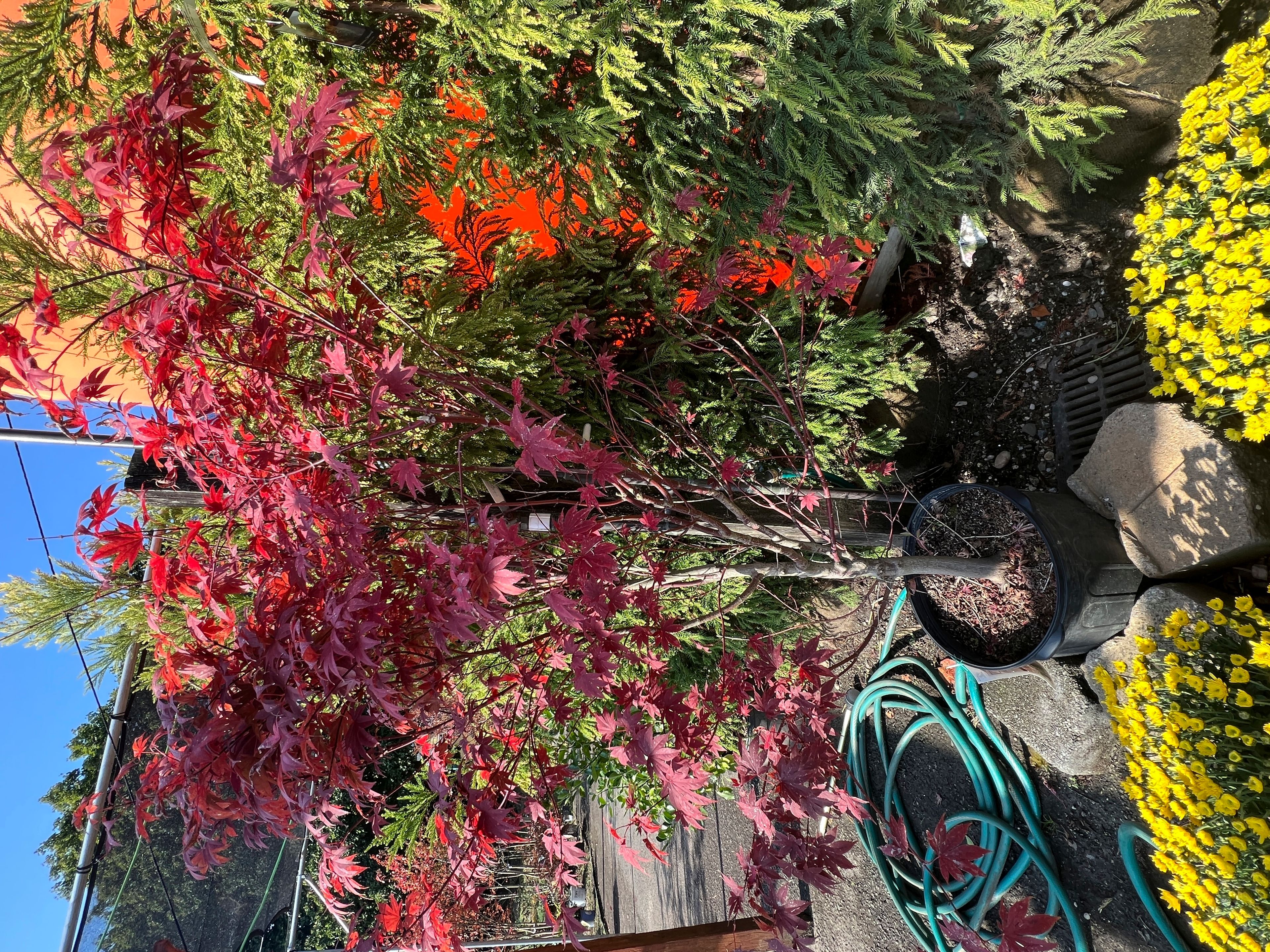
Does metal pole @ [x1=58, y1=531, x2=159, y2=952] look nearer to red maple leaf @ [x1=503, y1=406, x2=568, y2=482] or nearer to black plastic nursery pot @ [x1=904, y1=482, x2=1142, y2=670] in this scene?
red maple leaf @ [x1=503, y1=406, x2=568, y2=482]

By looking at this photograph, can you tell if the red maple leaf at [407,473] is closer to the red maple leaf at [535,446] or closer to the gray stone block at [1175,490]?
the red maple leaf at [535,446]

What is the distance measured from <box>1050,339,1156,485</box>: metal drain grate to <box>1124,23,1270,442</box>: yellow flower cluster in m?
0.43

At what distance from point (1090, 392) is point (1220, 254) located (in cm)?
95

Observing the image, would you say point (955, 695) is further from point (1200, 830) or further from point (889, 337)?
point (889, 337)

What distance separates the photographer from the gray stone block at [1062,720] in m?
2.39

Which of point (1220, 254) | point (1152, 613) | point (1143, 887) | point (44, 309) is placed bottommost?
point (1143, 887)

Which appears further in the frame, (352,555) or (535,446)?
(352,555)

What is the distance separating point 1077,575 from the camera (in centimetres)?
207

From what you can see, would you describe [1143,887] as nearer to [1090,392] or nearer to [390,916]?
[1090,392]

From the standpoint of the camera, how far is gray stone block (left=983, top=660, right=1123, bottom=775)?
2389 millimetres

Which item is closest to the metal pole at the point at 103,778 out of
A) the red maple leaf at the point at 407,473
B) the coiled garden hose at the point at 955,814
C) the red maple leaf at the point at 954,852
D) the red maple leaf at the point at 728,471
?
the red maple leaf at the point at 407,473

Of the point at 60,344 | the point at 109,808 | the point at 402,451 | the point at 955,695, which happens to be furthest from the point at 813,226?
the point at 60,344

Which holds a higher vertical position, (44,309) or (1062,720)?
(44,309)

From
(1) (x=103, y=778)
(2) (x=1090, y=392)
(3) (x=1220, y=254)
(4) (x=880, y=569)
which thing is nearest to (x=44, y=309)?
(4) (x=880, y=569)
